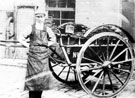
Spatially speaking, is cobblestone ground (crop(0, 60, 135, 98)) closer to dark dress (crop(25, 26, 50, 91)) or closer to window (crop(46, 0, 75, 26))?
dark dress (crop(25, 26, 50, 91))

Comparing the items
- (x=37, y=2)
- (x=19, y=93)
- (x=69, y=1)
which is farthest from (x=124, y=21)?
(x=19, y=93)

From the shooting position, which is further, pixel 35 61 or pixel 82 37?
pixel 82 37

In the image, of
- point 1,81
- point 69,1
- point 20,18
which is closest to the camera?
point 1,81

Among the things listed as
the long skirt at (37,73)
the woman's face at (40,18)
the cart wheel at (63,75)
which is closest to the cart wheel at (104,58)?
the cart wheel at (63,75)

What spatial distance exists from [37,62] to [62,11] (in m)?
5.98

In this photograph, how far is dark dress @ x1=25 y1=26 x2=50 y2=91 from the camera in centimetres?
423

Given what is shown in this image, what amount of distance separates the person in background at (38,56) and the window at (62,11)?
560 centimetres

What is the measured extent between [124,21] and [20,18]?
4229 millimetres

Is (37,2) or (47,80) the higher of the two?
(37,2)

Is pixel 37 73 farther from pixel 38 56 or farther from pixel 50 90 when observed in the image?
pixel 50 90

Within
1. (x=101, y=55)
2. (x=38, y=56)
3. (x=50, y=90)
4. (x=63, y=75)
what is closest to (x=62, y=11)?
(x=63, y=75)

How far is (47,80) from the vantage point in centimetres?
440

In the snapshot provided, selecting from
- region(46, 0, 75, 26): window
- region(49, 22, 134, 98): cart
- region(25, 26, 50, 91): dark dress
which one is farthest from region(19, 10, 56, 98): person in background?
region(46, 0, 75, 26): window

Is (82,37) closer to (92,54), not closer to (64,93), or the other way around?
(92,54)
